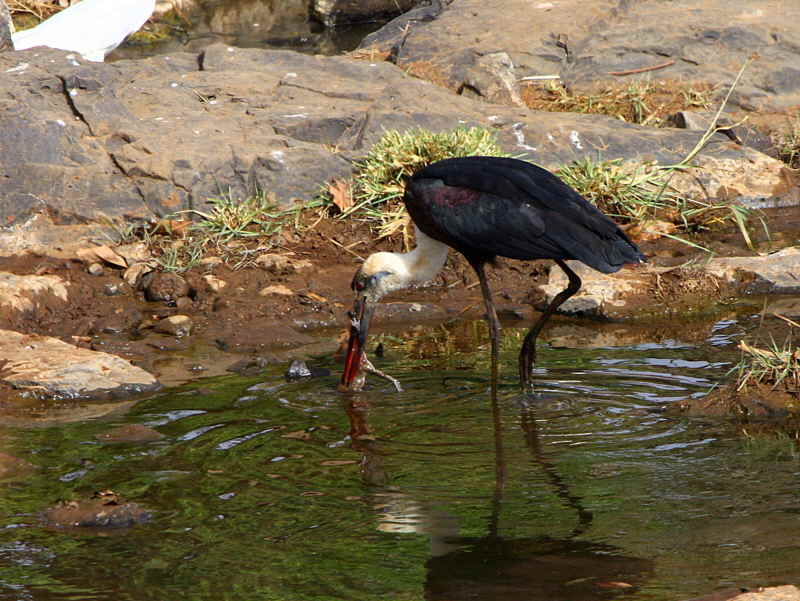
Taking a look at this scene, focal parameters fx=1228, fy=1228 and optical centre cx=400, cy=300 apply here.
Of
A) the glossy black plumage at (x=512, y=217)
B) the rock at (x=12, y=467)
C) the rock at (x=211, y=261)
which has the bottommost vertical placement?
the rock at (x=211, y=261)

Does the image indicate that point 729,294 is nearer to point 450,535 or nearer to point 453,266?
point 453,266

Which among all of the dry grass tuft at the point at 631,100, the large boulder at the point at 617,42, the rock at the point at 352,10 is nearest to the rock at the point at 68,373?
the large boulder at the point at 617,42

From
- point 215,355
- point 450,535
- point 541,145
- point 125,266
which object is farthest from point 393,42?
point 450,535

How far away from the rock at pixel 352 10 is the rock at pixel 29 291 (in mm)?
8611

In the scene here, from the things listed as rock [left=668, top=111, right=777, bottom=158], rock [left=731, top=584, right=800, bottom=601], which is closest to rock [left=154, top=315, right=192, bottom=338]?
rock [left=731, top=584, right=800, bottom=601]

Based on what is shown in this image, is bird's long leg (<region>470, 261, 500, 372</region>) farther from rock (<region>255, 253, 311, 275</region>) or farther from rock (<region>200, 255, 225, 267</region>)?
rock (<region>200, 255, 225, 267</region>)

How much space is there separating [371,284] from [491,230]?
758 mm

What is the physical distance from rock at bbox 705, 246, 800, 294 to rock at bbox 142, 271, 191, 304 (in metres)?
3.18

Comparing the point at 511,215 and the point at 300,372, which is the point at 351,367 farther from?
the point at 511,215

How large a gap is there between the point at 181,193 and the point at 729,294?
11.6 feet

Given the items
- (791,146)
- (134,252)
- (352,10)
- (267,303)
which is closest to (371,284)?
(267,303)

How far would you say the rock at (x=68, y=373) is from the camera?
231 inches

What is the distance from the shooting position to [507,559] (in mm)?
3961

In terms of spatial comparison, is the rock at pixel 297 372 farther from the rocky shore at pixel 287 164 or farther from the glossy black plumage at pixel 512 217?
the glossy black plumage at pixel 512 217
